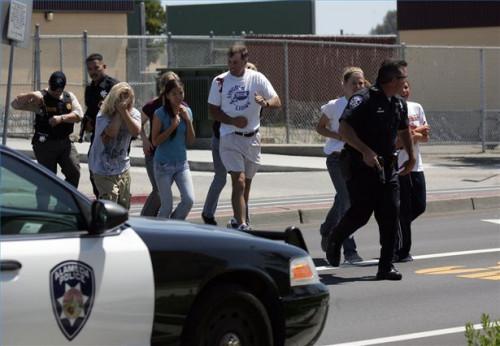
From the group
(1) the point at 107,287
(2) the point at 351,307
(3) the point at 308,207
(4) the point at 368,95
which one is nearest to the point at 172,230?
(1) the point at 107,287

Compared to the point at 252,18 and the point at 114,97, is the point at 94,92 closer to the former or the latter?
the point at 114,97

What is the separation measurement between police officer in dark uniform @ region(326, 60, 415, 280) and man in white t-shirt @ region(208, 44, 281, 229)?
87.6 inches

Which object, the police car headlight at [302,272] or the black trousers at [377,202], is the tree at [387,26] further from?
the police car headlight at [302,272]

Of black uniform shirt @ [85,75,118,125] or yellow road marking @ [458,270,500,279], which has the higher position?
black uniform shirt @ [85,75,118,125]

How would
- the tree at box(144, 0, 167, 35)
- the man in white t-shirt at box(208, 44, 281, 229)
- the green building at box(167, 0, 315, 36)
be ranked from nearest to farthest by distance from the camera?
1. the man in white t-shirt at box(208, 44, 281, 229)
2. the green building at box(167, 0, 315, 36)
3. the tree at box(144, 0, 167, 35)

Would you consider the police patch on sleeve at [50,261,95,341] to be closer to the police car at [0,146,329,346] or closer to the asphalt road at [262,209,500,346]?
the police car at [0,146,329,346]

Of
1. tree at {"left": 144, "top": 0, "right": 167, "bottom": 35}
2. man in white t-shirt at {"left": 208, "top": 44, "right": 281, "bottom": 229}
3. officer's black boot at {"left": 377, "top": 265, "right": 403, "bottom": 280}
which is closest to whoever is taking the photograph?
officer's black boot at {"left": 377, "top": 265, "right": 403, "bottom": 280}

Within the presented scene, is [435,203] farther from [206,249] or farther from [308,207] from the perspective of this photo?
[206,249]

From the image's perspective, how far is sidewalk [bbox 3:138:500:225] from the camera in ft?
48.0

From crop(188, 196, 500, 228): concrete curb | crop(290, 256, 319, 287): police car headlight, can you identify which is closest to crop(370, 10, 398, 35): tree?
crop(188, 196, 500, 228): concrete curb

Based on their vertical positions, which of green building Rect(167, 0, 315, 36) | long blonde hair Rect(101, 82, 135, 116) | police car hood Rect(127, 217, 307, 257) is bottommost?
police car hood Rect(127, 217, 307, 257)

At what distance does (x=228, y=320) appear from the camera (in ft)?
19.7

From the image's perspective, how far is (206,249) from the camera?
5.85 m

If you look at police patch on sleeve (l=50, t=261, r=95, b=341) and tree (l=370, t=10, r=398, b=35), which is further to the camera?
tree (l=370, t=10, r=398, b=35)
